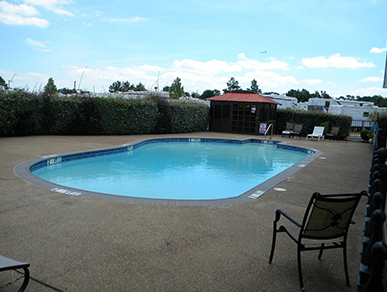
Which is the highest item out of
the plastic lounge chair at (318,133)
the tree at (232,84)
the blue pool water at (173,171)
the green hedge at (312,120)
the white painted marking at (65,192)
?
the tree at (232,84)

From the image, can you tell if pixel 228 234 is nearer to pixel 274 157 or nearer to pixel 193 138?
pixel 274 157

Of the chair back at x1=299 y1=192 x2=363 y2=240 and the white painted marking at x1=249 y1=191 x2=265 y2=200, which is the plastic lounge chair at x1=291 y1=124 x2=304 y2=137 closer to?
the white painted marking at x1=249 y1=191 x2=265 y2=200

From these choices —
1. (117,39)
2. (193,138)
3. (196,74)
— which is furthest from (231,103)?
(196,74)

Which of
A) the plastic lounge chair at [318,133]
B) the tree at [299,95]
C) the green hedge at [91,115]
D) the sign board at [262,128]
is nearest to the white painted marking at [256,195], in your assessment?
the green hedge at [91,115]

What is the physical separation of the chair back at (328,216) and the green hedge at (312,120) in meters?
16.0

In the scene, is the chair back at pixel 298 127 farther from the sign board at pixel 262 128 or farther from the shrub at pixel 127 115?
the shrub at pixel 127 115

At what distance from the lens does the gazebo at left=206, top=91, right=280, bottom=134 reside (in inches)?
723

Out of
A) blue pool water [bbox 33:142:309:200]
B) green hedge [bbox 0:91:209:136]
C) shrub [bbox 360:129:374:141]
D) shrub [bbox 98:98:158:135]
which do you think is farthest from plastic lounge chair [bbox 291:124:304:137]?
shrub [bbox 98:98:158:135]

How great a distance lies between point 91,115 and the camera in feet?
48.7

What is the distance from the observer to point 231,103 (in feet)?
62.5

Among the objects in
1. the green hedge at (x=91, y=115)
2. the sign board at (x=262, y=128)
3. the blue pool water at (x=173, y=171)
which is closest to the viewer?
the blue pool water at (x=173, y=171)

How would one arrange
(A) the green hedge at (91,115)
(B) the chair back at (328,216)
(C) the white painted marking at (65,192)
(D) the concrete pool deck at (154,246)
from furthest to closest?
(A) the green hedge at (91,115) → (C) the white painted marking at (65,192) → (D) the concrete pool deck at (154,246) → (B) the chair back at (328,216)

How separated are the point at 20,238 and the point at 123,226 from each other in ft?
3.78

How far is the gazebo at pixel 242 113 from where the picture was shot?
1836 centimetres
